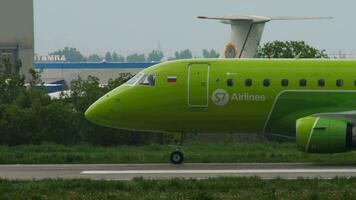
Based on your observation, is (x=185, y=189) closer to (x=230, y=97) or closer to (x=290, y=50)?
(x=230, y=97)

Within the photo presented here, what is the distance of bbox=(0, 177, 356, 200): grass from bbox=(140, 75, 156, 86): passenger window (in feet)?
20.1

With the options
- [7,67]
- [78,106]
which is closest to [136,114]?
[78,106]


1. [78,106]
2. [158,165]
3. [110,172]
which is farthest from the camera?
[78,106]

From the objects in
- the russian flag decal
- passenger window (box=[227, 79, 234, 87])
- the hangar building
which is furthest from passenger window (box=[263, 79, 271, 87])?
the hangar building

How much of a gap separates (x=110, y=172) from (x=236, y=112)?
414 cm

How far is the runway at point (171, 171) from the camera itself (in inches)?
887

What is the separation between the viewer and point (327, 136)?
80.7 ft

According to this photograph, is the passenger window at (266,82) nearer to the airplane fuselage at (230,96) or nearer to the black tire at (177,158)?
the airplane fuselage at (230,96)

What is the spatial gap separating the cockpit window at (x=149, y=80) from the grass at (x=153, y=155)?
223 cm

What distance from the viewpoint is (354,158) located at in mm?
27328

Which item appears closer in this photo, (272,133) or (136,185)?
(136,185)

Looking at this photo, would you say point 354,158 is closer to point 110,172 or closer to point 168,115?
point 168,115

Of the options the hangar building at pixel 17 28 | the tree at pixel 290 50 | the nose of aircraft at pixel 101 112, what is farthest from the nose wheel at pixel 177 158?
the hangar building at pixel 17 28

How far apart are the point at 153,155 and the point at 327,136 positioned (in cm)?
615
